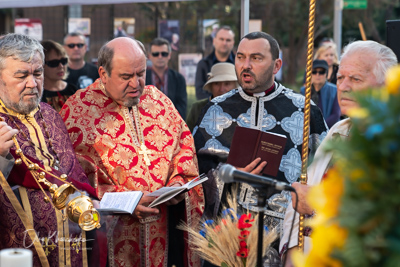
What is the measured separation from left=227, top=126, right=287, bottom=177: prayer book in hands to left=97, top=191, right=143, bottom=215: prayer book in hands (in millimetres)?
684

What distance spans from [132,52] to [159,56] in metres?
3.85

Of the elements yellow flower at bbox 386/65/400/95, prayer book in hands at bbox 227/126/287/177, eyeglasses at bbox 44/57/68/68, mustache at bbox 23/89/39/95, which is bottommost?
prayer book in hands at bbox 227/126/287/177

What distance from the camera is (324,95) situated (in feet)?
25.4

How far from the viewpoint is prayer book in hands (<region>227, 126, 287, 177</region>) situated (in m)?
3.79

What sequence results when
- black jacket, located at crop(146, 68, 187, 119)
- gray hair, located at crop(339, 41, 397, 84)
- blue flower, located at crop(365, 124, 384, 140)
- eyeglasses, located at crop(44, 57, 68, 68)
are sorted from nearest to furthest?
blue flower, located at crop(365, 124, 384, 140) → gray hair, located at crop(339, 41, 397, 84) → eyeglasses, located at crop(44, 57, 68, 68) → black jacket, located at crop(146, 68, 187, 119)

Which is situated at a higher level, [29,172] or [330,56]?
[330,56]

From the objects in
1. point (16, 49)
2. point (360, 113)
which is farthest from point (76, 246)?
point (360, 113)

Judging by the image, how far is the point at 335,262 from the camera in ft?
4.33

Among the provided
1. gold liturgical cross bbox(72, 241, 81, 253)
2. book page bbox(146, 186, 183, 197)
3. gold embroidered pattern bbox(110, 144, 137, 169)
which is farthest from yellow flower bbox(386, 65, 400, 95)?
gold embroidered pattern bbox(110, 144, 137, 169)

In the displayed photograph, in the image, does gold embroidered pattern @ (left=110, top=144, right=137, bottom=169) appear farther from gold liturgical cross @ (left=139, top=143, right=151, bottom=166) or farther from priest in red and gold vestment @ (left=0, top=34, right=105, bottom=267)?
priest in red and gold vestment @ (left=0, top=34, right=105, bottom=267)

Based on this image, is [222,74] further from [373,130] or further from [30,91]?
[373,130]

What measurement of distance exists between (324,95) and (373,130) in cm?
660

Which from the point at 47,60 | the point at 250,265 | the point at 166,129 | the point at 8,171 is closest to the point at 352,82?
the point at 250,265

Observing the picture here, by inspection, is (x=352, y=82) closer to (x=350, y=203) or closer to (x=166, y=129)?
(x=166, y=129)
